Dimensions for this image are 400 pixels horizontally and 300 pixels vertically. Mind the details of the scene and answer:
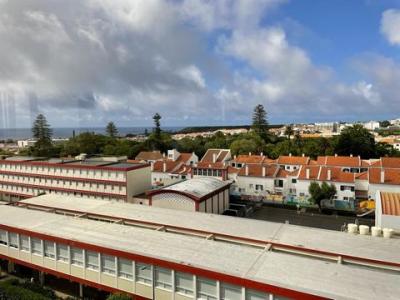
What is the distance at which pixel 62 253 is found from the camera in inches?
782

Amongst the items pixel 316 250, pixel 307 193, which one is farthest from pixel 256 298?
pixel 307 193

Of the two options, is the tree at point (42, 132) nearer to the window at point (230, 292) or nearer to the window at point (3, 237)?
the window at point (3, 237)

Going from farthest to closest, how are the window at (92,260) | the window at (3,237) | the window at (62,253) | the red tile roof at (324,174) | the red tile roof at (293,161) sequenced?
1. the red tile roof at (293,161)
2. the red tile roof at (324,174)
3. the window at (3,237)
4. the window at (62,253)
5. the window at (92,260)

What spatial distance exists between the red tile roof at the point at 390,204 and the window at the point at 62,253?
79.1 ft

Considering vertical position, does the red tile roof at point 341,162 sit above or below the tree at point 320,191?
above

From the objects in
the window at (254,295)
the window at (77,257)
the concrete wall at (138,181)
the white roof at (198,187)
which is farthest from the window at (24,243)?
the concrete wall at (138,181)

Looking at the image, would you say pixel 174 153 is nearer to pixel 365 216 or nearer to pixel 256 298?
pixel 365 216

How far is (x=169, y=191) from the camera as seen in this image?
33.3 meters

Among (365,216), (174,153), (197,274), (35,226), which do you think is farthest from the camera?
(174,153)

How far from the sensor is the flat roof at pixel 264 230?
57.9ft

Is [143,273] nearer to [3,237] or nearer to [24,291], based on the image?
[24,291]

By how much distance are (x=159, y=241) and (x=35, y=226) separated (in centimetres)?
950

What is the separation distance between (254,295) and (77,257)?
36.4 ft

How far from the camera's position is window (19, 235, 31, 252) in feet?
70.0
